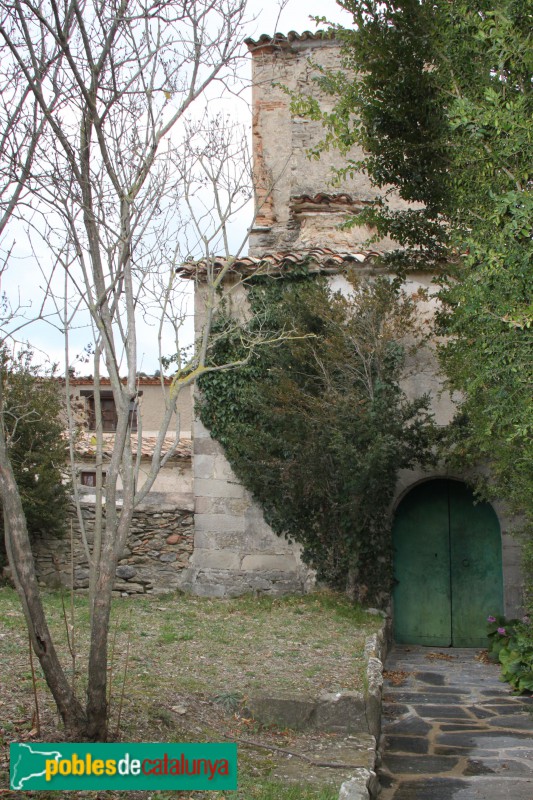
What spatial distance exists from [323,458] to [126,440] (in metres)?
5.20

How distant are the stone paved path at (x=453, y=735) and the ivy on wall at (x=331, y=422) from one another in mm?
1704

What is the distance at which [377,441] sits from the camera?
8.82m

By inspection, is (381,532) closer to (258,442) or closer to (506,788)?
(258,442)

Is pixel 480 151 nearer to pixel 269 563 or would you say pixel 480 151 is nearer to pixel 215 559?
pixel 269 563

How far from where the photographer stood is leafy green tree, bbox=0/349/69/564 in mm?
10750

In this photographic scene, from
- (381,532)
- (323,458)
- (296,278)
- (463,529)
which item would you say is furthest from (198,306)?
(463,529)

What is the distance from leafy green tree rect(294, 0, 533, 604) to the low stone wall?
18.8 feet

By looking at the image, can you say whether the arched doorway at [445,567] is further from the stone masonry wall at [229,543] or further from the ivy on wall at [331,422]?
the stone masonry wall at [229,543]

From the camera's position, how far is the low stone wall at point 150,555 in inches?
429

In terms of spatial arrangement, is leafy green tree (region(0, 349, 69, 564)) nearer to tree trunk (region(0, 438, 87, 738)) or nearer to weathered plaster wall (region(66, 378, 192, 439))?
tree trunk (region(0, 438, 87, 738))

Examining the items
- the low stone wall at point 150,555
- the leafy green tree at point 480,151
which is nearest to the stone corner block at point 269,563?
the low stone wall at point 150,555

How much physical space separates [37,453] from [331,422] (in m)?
4.28

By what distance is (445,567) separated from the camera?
1048cm

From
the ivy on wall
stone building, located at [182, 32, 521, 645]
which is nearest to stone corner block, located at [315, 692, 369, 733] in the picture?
the ivy on wall
